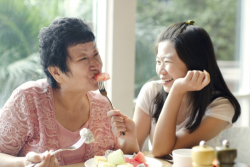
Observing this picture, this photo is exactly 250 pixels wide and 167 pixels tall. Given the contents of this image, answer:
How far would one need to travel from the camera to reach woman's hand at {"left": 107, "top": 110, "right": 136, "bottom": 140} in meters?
1.27

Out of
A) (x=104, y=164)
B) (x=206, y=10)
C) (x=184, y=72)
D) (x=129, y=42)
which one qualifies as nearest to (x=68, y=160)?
(x=104, y=164)

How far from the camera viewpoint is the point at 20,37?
1.76 metres

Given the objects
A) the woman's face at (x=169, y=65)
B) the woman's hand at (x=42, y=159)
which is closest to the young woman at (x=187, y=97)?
the woman's face at (x=169, y=65)

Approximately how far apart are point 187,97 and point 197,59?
0.91 feet

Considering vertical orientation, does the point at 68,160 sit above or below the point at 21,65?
below

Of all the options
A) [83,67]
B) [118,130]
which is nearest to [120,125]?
[118,130]

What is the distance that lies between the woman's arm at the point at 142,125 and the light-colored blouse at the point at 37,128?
29cm

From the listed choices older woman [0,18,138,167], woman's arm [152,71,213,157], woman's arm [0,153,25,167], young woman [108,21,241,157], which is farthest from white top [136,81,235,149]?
woman's arm [0,153,25,167]

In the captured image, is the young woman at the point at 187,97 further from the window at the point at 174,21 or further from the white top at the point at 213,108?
the window at the point at 174,21

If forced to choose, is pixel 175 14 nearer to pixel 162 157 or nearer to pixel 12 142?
pixel 162 157

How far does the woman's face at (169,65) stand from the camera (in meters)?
1.45

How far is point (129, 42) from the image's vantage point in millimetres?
2068

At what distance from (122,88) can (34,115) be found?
94 centimetres

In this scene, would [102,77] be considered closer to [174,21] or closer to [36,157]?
[36,157]
